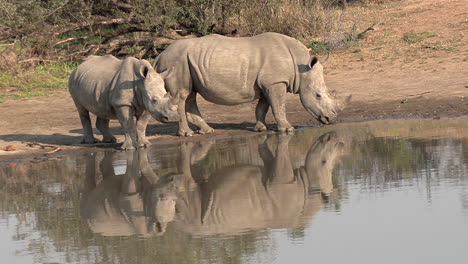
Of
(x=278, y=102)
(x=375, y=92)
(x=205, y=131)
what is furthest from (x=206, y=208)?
(x=375, y=92)

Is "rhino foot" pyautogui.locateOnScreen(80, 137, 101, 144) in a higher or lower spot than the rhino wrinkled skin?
lower

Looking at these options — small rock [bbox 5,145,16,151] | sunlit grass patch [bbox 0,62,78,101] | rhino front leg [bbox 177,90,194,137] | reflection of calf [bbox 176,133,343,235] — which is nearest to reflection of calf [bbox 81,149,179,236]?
reflection of calf [bbox 176,133,343,235]

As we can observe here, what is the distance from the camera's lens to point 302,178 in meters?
10.1

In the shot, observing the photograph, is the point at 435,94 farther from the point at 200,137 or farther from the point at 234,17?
the point at 234,17

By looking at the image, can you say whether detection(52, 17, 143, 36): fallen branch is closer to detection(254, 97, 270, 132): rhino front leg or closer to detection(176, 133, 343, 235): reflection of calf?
detection(254, 97, 270, 132): rhino front leg

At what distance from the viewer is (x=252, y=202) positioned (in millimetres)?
8906

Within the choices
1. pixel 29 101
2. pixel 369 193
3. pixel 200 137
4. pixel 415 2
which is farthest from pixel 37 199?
pixel 415 2

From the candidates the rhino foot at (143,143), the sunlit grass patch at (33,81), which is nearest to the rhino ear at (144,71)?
the rhino foot at (143,143)

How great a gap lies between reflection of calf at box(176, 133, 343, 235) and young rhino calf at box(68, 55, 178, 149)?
182 cm

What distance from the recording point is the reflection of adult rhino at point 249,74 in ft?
46.4

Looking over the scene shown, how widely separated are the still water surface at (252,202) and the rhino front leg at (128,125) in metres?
0.27

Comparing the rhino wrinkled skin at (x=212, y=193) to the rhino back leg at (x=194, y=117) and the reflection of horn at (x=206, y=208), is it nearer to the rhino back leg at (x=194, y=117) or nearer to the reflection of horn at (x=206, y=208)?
the reflection of horn at (x=206, y=208)

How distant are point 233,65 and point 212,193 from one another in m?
4.90

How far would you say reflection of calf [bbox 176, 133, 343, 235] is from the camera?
812 cm
